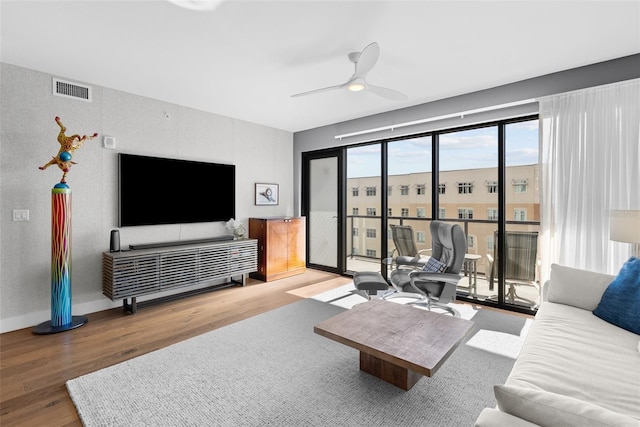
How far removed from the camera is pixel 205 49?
8.96ft

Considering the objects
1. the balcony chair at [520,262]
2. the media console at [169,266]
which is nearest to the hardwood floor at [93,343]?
the media console at [169,266]

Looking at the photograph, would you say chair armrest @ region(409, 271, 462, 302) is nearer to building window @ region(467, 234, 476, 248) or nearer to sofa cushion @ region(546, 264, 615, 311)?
sofa cushion @ region(546, 264, 615, 311)

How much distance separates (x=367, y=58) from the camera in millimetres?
2453

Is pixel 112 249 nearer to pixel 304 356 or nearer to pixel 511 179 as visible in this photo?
pixel 304 356

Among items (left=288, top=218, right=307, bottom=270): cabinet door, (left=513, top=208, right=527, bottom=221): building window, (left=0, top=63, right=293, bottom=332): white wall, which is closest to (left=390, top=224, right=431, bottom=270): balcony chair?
(left=513, top=208, right=527, bottom=221): building window

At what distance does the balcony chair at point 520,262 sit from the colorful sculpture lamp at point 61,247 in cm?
484

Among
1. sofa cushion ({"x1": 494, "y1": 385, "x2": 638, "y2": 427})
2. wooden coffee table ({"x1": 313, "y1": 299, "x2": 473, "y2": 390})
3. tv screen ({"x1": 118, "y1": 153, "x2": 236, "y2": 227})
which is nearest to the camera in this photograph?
sofa cushion ({"x1": 494, "y1": 385, "x2": 638, "y2": 427})

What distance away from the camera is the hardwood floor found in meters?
1.94

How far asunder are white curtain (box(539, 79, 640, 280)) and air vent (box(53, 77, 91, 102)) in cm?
504

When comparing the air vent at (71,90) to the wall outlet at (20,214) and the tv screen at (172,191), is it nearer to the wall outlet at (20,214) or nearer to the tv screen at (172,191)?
the tv screen at (172,191)

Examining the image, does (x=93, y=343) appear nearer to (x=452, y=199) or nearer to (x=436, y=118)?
(x=452, y=199)

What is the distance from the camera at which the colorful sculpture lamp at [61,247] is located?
118 inches

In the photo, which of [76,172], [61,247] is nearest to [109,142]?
[76,172]

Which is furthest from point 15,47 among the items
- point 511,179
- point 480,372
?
point 511,179
